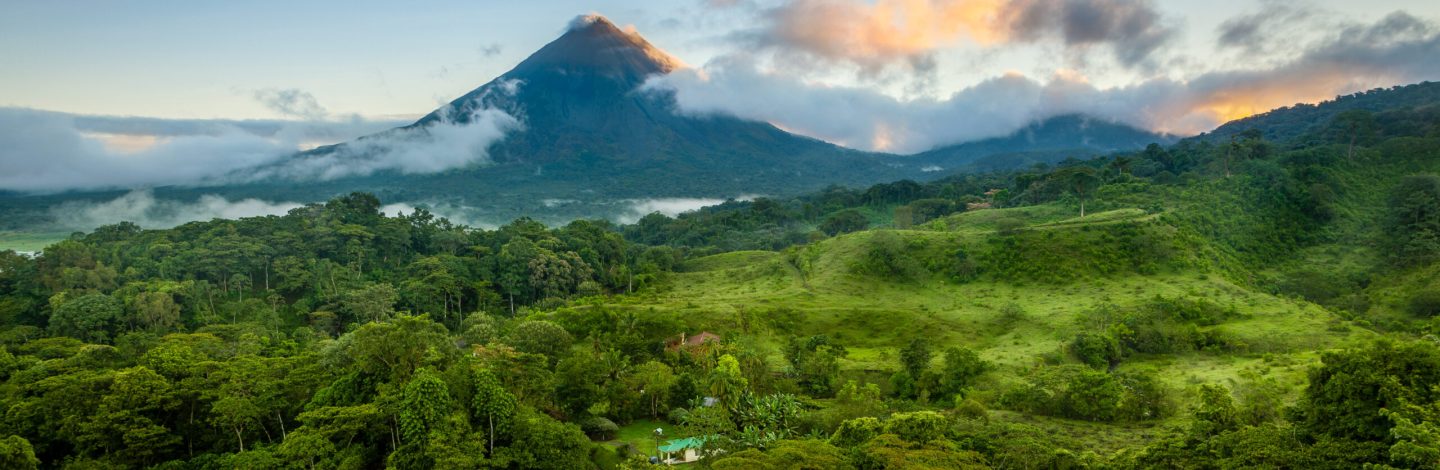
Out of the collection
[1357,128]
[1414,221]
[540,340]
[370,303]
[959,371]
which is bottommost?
[959,371]

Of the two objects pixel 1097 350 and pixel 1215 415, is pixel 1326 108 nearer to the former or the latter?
pixel 1097 350

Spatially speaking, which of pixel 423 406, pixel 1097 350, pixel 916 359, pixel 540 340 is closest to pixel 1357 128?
pixel 1097 350

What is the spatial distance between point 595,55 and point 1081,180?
5474 inches

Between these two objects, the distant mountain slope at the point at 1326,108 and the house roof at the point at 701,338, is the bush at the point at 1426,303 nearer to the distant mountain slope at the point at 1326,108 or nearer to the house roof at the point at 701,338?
the house roof at the point at 701,338

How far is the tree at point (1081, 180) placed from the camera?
196ft

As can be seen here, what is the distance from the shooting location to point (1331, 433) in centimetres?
1472

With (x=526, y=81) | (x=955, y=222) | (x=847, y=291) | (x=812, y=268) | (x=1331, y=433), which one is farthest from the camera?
(x=526, y=81)

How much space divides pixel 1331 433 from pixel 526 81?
172833 mm

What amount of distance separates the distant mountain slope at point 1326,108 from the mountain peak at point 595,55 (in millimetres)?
131138

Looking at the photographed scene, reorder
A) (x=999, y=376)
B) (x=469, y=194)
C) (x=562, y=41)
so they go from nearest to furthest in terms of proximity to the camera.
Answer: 1. (x=999, y=376)
2. (x=469, y=194)
3. (x=562, y=41)

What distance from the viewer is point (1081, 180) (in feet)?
198

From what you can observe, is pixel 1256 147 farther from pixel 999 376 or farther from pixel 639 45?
pixel 639 45

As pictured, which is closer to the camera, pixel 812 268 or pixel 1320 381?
pixel 1320 381

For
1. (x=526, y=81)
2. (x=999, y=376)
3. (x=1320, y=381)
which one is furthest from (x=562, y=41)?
(x=1320, y=381)
